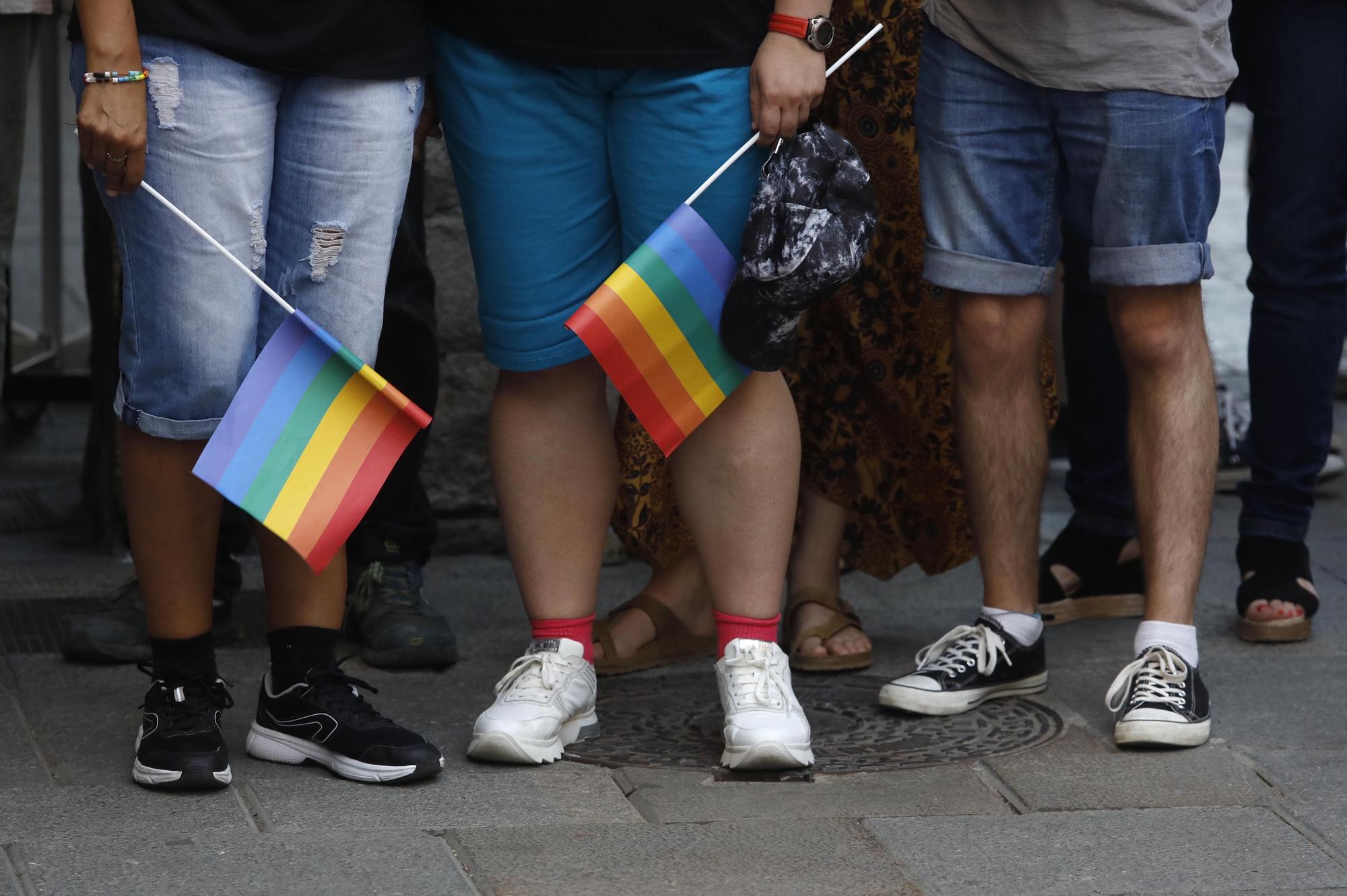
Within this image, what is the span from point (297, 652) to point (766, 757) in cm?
69

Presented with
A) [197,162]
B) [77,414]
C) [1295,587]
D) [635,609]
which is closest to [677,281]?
[197,162]

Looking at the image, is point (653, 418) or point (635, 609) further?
point (635, 609)

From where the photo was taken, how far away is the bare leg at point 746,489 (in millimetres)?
2656

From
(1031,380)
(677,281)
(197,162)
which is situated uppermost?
(197,162)

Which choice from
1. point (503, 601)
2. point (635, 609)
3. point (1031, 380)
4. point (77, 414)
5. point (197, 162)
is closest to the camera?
point (197, 162)

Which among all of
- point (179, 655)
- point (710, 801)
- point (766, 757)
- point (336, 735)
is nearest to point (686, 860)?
point (710, 801)

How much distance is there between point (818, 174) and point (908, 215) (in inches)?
28.7

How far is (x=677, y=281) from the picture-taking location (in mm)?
2496

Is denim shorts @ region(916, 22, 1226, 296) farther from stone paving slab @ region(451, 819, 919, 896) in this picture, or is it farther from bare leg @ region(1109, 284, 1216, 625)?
stone paving slab @ region(451, 819, 919, 896)

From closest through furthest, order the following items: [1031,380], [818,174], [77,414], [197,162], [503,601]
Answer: [197,162] < [818,174] < [1031,380] < [503,601] < [77,414]

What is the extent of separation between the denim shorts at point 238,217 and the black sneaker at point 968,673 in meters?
1.08

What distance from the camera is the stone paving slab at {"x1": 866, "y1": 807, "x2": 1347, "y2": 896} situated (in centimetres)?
222

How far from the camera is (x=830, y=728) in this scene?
2.88 meters

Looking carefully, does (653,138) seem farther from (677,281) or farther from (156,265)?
(156,265)
